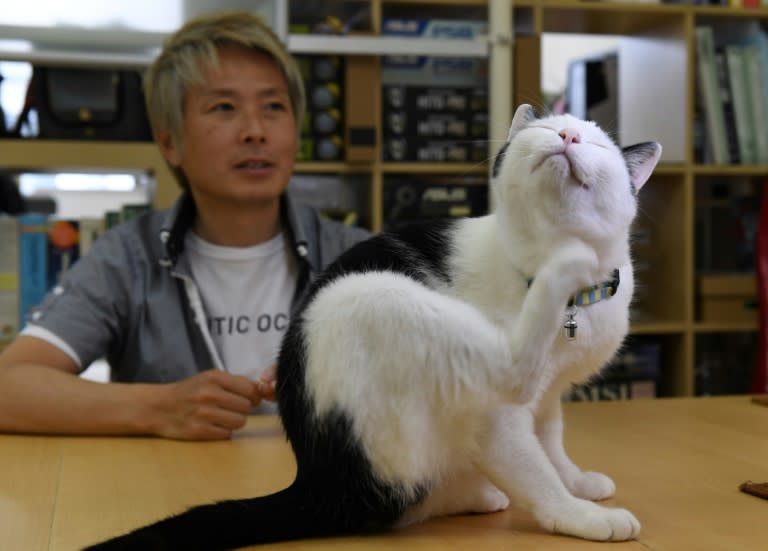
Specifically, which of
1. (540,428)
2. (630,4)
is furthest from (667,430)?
(630,4)

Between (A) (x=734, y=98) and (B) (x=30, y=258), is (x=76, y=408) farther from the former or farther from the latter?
(A) (x=734, y=98)

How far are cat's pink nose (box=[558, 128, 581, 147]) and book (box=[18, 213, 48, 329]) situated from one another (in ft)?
5.10

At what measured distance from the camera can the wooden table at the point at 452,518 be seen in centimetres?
62

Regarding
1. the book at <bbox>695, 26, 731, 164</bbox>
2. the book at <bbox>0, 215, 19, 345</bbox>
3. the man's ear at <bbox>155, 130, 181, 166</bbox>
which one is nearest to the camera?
the man's ear at <bbox>155, 130, 181, 166</bbox>

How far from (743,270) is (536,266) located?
2.19 m

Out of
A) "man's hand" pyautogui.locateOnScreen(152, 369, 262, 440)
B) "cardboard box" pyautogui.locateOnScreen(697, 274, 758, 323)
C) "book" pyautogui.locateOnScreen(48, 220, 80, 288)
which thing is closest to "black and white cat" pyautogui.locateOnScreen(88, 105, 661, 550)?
"man's hand" pyautogui.locateOnScreen(152, 369, 262, 440)

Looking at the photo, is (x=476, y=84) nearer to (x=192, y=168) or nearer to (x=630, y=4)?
(x=630, y=4)

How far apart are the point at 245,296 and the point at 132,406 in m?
0.40

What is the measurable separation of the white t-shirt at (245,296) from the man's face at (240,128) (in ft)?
0.43

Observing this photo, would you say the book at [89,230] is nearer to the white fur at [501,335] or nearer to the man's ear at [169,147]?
the man's ear at [169,147]

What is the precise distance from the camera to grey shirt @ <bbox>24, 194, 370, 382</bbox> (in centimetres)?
129

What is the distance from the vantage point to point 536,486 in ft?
1.93

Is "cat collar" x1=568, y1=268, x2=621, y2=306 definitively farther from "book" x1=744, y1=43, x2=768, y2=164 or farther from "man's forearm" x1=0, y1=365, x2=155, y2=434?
"book" x1=744, y1=43, x2=768, y2=164

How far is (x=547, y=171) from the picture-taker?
549 millimetres
